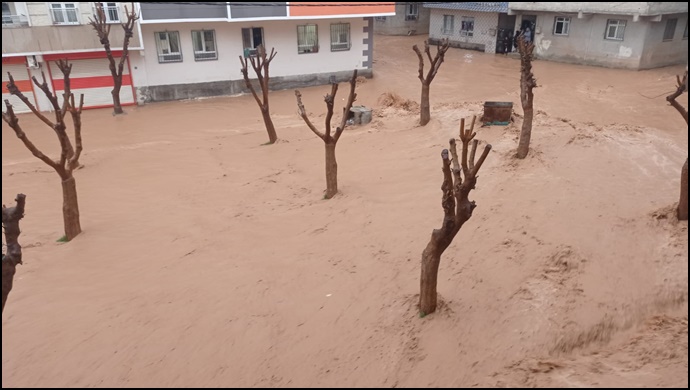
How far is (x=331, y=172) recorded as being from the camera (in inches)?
407

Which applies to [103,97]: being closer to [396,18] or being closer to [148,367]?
[148,367]

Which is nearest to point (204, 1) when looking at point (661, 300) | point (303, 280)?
point (303, 280)

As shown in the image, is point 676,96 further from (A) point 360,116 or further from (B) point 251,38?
(B) point 251,38

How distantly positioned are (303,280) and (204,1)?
14.9m

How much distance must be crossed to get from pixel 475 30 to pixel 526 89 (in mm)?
20140

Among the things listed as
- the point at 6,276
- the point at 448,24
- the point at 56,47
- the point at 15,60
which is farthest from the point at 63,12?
the point at 448,24

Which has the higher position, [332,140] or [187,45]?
[187,45]

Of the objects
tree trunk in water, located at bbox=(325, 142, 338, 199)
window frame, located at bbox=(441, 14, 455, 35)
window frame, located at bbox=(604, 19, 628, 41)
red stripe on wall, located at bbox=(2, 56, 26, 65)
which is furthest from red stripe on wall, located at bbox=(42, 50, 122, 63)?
window frame, located at bbox=(604, 19, 628, 41)

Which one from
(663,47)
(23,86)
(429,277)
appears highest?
(663,47)

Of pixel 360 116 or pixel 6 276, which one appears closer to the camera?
pixel 6 276

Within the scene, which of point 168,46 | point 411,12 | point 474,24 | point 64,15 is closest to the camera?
point 64,15

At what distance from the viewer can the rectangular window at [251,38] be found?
20.6m

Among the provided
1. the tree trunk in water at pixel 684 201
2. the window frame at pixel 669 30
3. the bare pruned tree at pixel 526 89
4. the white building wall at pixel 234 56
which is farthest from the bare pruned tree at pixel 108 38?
the window frame at pixel 669 30

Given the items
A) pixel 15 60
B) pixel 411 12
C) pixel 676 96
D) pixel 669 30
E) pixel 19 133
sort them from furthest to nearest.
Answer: pixel 411 12 < pixel 669 30 < pixel 15 60 < pixel 19 133 < pixel 676 96
